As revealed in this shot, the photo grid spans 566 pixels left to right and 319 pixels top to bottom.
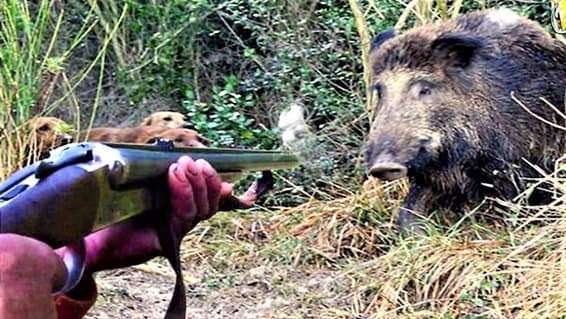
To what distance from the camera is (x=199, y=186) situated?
99.8 inches

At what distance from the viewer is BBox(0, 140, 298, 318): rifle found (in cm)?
188

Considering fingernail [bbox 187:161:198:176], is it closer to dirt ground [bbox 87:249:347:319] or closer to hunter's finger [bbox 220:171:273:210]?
hunter's finger [bbox 220:171:273:210]

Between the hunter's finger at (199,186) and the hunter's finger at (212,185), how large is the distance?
20 millimetres

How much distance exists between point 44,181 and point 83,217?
0.44 feet

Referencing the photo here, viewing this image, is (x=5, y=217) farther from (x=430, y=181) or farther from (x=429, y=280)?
(x=430, y=181)

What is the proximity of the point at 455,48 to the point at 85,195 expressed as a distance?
192 inches

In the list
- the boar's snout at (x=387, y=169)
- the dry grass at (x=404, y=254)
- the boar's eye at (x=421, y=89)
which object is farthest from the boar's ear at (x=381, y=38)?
the boar's snout at (x=387, y=169)

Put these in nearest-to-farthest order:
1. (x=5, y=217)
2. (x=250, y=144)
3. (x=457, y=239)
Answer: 1. (x=5, y=217)
2. (x=457, y=239)
3. (x=250, y=144)

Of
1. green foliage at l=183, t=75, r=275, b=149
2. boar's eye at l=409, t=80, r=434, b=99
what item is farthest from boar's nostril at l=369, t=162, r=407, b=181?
green foliage at l=183, t=75, r=275, b=149

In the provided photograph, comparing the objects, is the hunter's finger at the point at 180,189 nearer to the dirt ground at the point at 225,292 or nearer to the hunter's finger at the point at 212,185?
the hunter's finger at the point at 212,185

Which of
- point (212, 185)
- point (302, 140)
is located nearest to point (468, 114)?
point (302, 140)

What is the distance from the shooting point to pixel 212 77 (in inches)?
396

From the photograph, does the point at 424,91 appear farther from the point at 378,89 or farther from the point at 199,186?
the point at 199,186

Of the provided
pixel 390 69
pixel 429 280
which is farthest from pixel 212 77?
pixel 429 280
